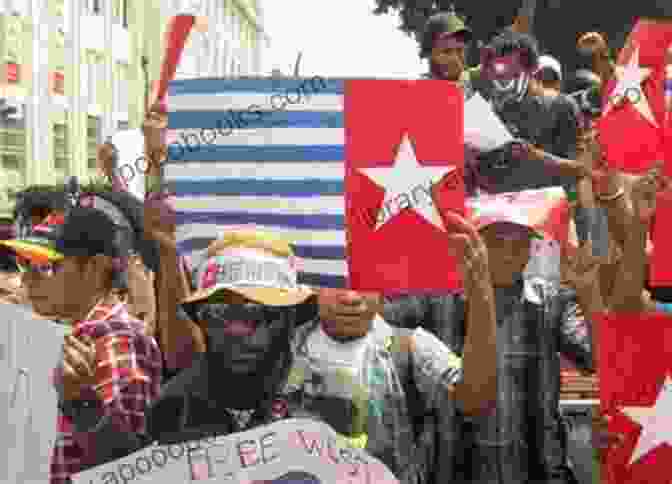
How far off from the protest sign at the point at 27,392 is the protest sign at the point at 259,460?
0.47m

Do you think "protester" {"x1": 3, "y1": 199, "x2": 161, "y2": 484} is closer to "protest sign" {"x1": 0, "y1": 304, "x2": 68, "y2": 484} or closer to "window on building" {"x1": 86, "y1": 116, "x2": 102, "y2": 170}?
"protest sign" {"x1": 0, "y1": 304, "x2": 68, "y2": 484}

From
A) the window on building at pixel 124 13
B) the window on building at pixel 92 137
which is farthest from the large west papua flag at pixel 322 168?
the window on building at pixel 124 13

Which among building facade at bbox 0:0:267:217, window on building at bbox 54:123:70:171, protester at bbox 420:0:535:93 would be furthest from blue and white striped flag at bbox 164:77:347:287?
window on building at bbox 54:123:70:171

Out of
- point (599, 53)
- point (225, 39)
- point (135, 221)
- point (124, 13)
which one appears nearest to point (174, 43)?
point (135, 221)

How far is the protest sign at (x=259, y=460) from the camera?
2541 millimetres

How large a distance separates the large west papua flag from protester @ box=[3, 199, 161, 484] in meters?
0.31

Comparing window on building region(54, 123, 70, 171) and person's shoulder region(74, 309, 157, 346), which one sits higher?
window on building region(54, 123, 70, 171)

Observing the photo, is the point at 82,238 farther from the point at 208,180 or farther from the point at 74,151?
the point at 74,151

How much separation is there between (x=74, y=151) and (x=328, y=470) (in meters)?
20.2

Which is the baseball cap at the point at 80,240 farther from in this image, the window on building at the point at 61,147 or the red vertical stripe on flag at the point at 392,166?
the window on building at the point at 61,147

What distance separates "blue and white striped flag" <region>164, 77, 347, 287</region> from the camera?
11.2ft

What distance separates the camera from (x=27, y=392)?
123 inches

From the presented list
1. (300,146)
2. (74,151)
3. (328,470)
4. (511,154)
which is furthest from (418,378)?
(74,151)

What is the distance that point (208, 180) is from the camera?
346 cm
